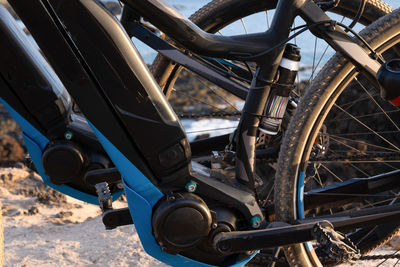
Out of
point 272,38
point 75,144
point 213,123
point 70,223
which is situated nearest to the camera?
point 272,38

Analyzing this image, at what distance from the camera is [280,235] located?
1632 millimetres

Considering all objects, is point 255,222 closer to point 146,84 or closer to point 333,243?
point 333,243

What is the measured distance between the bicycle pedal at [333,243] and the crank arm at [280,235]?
0.02 m

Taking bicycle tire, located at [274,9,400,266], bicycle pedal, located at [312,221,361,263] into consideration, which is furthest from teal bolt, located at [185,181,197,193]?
bicycle pedal, located at [312,221,361,263]

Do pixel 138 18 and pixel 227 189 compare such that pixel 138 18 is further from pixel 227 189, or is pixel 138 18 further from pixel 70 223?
pixel 70 223

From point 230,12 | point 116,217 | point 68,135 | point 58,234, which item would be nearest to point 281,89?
point 230,12

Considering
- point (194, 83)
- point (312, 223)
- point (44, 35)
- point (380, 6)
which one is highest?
point (380, 6)

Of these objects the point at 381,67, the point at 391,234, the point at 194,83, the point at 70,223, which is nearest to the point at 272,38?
the point at 381,67

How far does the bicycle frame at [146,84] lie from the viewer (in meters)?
1.46

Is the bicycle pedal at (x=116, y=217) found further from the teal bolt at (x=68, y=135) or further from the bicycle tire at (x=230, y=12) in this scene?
the bicycle tire at (x=230, y=12)

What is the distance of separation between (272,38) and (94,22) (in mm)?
550

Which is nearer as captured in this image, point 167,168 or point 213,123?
point 167,168

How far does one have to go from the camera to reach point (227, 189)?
5.55ft

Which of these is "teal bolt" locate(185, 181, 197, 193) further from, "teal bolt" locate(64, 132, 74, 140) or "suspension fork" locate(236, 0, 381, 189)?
"teal bolt" locate(64, 132, 74, 140)
